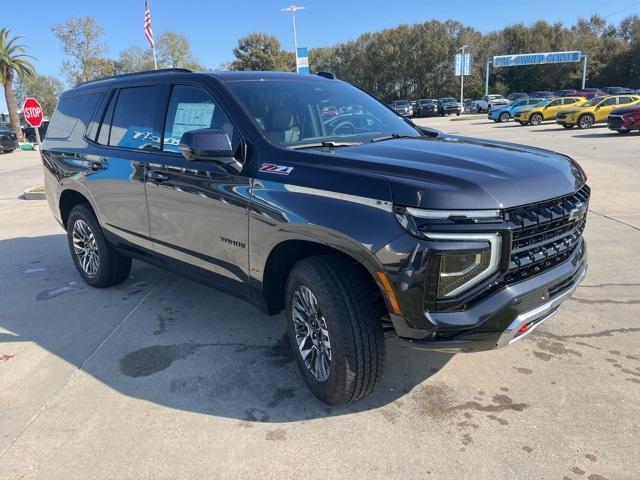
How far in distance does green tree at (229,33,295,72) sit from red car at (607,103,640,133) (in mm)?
53066

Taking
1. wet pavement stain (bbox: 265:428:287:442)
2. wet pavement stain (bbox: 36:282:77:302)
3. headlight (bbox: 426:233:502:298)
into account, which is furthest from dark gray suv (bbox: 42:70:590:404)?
wet pavement stain (bbox: 36:282:77:302)

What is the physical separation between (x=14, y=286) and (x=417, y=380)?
451cm

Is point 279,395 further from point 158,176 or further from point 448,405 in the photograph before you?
point 158,176

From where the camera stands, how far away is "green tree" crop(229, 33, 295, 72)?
225 ft

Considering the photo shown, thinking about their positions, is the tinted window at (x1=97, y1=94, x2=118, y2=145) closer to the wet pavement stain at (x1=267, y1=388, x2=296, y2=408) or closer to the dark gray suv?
the dark gray suv

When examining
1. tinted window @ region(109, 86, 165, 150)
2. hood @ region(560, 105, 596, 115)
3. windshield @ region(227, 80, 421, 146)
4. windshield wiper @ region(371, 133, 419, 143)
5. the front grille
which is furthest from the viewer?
hood @ region(560, 105, 596, 115)

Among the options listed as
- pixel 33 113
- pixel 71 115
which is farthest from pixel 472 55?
pixel 71 115

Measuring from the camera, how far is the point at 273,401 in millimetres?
3170

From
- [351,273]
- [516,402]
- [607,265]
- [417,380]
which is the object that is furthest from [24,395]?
[607,265]

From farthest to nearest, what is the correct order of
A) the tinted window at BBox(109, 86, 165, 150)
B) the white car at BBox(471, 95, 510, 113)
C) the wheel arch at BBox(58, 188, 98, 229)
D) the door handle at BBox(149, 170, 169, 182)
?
the white car at BBox(471, 95, 510, 113) < the wheel arch at BBox(58, 188, 98, 229) < the tinted window at BBox(109, 86, 165, 150) < the door handle at BBox(149, 170, 169, 182)

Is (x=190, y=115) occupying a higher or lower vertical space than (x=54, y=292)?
higher

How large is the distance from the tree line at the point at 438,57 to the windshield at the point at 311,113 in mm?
60502

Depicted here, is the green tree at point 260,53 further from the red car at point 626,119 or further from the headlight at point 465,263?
the headlight at point 465,263

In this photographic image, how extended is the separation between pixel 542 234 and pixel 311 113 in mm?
1782
